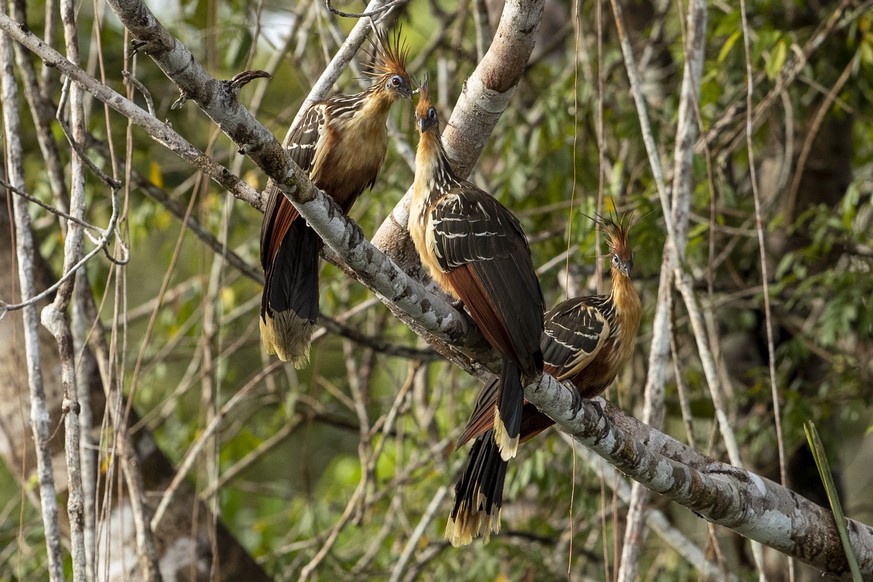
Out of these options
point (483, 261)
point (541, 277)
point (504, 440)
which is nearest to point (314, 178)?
point (483, 261)

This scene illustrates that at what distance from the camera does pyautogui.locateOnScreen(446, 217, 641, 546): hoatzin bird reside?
3.09 m

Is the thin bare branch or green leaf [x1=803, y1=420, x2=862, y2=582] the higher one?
the thin bare branch

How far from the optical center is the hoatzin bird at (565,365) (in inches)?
122

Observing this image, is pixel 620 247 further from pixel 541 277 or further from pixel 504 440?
pixel 504 440

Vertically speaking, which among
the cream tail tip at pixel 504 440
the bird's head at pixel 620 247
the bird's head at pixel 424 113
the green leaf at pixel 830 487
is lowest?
the green leaf at pixel 830 487

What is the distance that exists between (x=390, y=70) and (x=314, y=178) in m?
0.43

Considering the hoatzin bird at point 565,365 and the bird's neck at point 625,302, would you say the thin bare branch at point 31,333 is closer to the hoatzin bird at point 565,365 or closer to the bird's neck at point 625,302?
the hoatzin bird at point 565,365

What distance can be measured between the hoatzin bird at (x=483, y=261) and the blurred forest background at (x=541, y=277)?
2.51 feet

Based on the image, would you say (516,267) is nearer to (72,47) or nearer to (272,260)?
(272,260)

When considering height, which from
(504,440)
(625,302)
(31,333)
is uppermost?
(31,333)

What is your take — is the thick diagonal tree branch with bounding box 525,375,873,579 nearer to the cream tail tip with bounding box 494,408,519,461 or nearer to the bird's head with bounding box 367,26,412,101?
the cream tail tip with bounding box 494,408,519,461

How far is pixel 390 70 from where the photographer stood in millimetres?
3217

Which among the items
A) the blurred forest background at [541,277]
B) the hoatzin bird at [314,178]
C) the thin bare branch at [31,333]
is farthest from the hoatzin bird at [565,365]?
the thin bare branch at [31,333]

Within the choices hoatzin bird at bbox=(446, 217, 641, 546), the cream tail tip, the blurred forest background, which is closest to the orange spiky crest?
the blurred forest background
